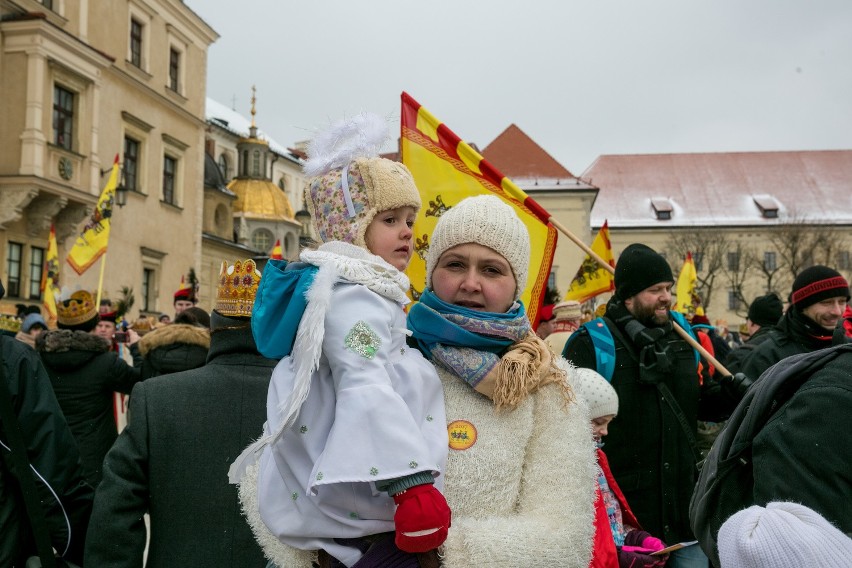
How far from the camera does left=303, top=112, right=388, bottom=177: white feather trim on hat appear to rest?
2.52m

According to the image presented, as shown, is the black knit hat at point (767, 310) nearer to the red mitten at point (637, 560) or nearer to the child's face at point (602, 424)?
the child's face at point (602, 424)

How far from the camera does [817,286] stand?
5.08 metres

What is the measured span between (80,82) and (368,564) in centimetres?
2611

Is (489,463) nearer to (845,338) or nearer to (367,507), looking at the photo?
(367,507)

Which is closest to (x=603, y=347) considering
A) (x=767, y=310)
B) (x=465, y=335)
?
(x=465, y=335)

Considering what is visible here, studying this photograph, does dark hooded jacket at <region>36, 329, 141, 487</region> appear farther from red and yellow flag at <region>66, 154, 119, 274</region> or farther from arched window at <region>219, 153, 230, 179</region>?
arched window at <region>219, 153, 230, 179</region>

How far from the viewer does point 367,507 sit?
6.23 ft

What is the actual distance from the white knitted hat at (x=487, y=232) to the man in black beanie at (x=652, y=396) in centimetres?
209

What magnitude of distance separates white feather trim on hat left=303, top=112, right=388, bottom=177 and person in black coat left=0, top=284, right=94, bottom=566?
1732 millimetres

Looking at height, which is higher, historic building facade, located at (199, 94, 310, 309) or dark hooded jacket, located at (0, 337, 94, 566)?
historic building facade, located at (199, 94, 310, 309)

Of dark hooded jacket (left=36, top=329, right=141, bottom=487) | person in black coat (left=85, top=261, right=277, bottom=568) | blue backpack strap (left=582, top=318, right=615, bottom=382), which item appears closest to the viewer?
person in black coat (left=85, top=261, right=277, bottom=568)

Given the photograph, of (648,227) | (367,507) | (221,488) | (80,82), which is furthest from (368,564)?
(648,227)

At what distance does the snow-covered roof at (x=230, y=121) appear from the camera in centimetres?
6712

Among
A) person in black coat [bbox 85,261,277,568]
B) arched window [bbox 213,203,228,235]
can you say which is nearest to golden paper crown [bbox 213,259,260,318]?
person in black coat [bbox 85,261,277,568]
